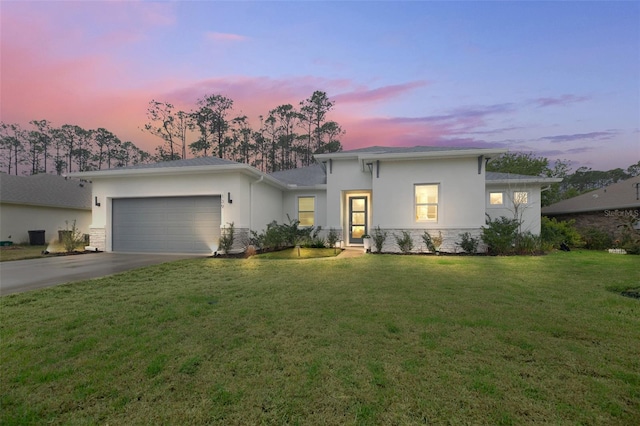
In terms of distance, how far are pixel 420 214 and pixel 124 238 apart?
481 inches

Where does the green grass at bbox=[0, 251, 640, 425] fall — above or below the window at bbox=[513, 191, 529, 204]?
below

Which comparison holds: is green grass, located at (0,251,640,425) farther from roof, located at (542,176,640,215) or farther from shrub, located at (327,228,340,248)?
roof, located at (542,176,640,215)

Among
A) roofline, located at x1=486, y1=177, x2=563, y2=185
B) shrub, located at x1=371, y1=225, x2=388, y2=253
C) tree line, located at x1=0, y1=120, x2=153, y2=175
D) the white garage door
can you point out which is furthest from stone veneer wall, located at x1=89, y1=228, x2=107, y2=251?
tree line, located at x1=0, y1=120, x2=153, y2=175

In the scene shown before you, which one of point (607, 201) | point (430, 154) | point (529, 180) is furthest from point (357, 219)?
point (607, 201)

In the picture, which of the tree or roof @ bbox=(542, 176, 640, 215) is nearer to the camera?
roof @ bbox=(542, 176, 640, 215)

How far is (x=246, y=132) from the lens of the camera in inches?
1230

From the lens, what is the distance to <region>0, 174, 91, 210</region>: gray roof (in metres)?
15.8

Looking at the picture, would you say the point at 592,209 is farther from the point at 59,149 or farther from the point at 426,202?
the point at 59,149

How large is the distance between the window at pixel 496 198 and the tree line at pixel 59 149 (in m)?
35.4

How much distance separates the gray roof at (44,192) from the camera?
51.9 ft

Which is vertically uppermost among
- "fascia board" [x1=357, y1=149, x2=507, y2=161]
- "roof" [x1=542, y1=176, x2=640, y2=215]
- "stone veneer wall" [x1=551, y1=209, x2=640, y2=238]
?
"fascia board" [x1=357, y1=149, x2=507, y2=161]

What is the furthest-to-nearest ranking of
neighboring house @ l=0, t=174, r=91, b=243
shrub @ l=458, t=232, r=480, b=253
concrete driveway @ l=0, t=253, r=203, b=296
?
1. neighboring house @ l=0, t=174, r=91, b=243
2. shrub @ l=458, t=232, r=480, b=253
3. concrete driveway @ l=0, t=253, r=203, b=296

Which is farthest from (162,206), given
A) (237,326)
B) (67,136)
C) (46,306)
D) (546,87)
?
(67,136)

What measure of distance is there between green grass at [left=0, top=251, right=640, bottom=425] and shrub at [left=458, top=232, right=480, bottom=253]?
4.96 m
